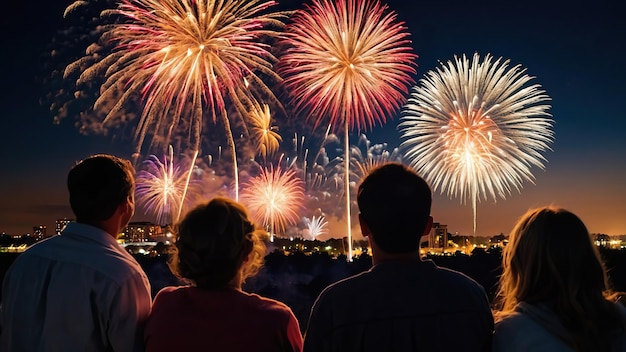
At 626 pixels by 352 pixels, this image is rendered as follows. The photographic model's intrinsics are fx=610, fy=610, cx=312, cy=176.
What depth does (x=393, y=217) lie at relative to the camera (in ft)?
12.9

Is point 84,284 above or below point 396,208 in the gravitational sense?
below

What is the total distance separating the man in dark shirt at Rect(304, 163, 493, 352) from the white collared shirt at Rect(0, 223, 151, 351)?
1548 mm

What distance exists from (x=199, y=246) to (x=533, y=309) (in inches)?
92.7

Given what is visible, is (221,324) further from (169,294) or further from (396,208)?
(396,208)

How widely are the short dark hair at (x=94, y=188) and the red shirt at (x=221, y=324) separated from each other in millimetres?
1047

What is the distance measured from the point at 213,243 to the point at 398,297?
138 centimetres

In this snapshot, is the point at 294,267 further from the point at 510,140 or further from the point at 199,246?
the point at 199,246

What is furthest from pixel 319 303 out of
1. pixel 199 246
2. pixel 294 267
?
pixel 294 267

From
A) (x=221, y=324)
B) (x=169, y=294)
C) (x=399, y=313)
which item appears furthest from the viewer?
(x=169, y=294)

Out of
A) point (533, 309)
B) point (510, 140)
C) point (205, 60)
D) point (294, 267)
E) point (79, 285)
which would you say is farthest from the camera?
point (294, 267)

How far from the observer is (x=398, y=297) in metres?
3.86

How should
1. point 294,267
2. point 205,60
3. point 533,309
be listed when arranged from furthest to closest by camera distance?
point 294,267 → point 205,60 → point 533,309

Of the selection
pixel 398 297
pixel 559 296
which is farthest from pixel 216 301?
pixel 559 296

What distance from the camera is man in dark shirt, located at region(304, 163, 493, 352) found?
12.5ft
